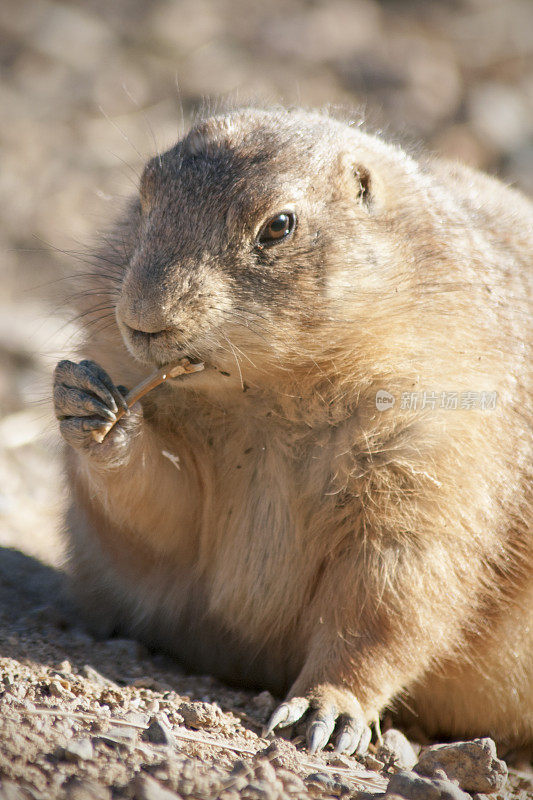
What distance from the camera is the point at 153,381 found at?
322 centimetres

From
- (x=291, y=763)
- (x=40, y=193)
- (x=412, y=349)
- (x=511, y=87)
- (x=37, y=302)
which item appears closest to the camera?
(x=291, y=763)

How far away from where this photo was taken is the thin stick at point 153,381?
3072 millimetres

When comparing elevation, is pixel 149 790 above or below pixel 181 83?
below

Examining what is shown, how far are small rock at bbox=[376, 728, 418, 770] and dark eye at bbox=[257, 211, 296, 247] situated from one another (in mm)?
1753

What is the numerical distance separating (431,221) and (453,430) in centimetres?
79

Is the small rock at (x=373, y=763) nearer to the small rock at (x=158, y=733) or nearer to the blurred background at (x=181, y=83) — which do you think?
the small rock at (x=158, y=733)

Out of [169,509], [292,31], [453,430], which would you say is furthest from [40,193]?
[453,430]

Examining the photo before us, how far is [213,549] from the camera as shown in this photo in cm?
368

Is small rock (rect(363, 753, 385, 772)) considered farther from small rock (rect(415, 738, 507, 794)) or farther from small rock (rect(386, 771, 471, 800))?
small rock (rect(386, 771, 471, 800))

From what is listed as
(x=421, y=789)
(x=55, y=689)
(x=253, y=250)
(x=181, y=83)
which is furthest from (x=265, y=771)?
(x=181, y=83)

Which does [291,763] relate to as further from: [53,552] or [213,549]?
[53,552]

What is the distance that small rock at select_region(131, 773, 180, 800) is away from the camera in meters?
2.27

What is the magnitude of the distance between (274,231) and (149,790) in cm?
173

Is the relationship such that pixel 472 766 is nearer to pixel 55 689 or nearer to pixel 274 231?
pixel 55 689
